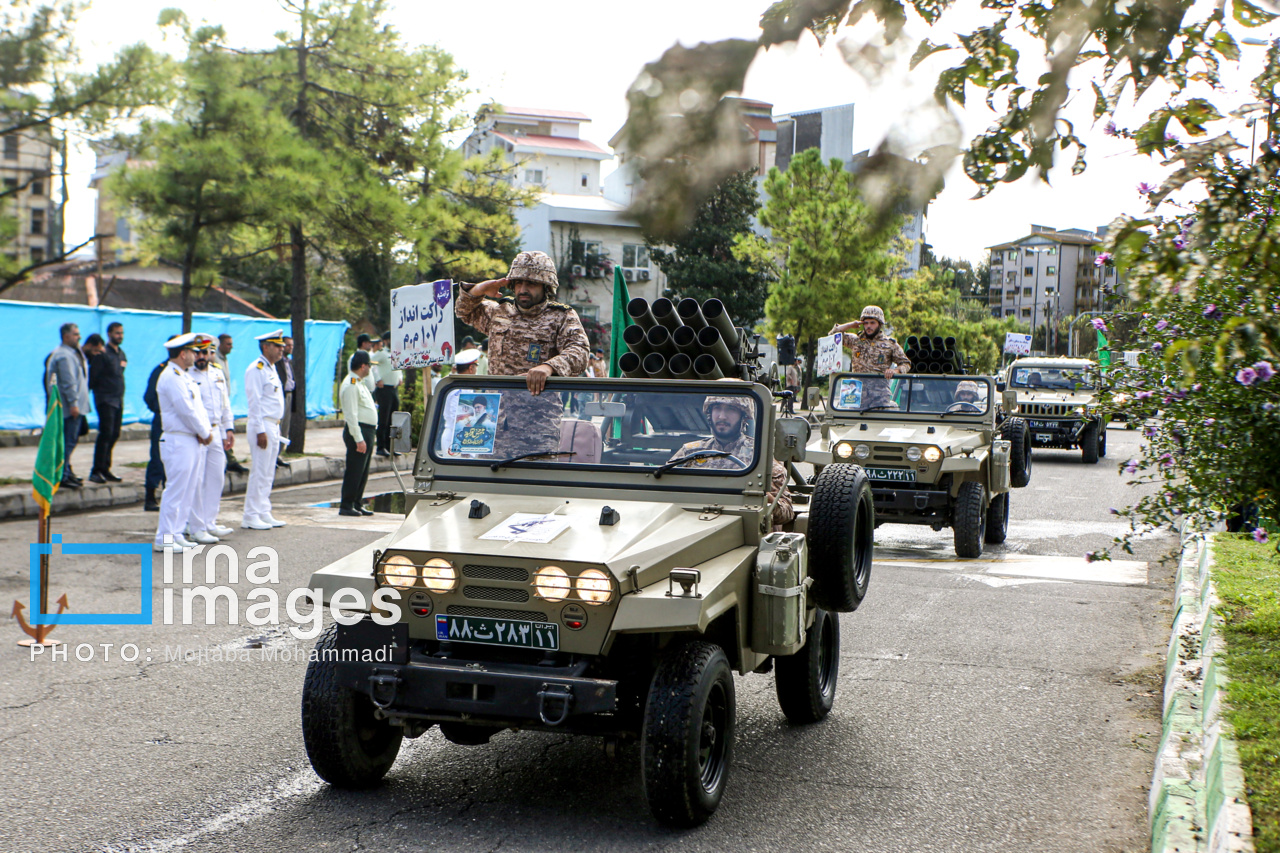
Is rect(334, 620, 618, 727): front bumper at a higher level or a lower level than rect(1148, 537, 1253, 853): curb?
higher

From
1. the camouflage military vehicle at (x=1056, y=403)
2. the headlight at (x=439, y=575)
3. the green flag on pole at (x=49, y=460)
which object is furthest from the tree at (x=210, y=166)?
the camouflage military vehicle at (x=1056, y=403)

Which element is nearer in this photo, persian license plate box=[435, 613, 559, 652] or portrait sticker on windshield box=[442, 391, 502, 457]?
persian license plate box=[435, 613, 559, 652]

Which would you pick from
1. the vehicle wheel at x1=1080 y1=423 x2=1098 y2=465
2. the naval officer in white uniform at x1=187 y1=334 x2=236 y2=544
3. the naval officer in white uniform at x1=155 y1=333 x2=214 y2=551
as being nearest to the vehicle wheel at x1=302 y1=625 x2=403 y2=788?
the naval officer in white uniform at x1=155 y1=333 x2=214 y2=551

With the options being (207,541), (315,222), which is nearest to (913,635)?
(207,541)

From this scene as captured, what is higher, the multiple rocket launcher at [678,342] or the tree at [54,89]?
the tree at [54,89]

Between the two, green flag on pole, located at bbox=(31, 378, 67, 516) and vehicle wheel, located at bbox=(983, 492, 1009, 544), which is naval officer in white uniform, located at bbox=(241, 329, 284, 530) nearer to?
green flag on pole, located at bbox=(31, 378, 67, 516)

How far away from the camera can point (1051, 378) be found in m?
22.5

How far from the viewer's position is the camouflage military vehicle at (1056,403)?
20688mm

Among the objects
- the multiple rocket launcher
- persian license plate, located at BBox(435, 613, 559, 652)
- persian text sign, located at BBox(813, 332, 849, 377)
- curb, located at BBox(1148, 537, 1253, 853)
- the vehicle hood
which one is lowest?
curb, located at BBox(1148, 537, 1253, 853)

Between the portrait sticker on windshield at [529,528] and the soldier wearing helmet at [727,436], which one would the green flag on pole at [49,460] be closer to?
the portrait sticker on windshield at [529,528]

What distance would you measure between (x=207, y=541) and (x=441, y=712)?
6.86 m

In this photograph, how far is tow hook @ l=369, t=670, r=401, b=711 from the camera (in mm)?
3893

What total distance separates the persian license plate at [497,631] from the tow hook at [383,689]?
227 millimetres

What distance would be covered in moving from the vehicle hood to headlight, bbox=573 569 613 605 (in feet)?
0.13
